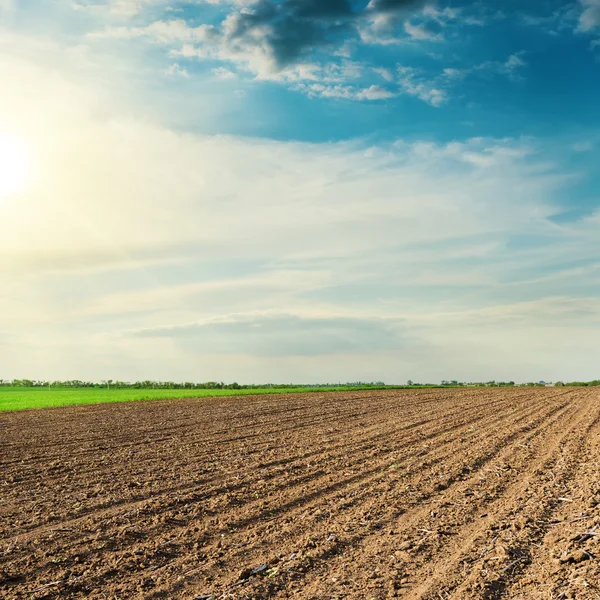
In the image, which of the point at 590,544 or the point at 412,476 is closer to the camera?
the point at 590,544

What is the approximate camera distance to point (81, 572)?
7922 millimetres

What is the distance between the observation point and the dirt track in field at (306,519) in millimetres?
7250

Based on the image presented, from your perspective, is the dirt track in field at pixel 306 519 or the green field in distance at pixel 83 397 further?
the green field in distance at pixel 83 397

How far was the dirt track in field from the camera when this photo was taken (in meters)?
7.25

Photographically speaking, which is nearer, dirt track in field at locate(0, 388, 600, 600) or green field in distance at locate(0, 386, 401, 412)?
dirt track in field at locate(0, 388, 600, 600)

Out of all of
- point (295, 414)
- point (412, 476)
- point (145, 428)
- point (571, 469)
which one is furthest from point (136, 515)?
point (295, 414)

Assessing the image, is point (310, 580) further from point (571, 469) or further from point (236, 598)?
point (571, 469)

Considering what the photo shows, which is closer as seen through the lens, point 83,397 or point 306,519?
point 306,519

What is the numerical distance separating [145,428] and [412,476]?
1647 centimetres

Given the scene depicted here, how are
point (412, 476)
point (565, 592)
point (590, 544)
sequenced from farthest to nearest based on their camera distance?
1. point (412, 476)
2. point (590, 544)
3. point (565, 592)

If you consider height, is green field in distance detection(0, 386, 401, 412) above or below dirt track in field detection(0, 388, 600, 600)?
below

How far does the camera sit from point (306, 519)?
9.89 m

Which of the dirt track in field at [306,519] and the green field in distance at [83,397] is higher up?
the dirt track in field at [306,519]

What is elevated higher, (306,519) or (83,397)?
(306,519)
